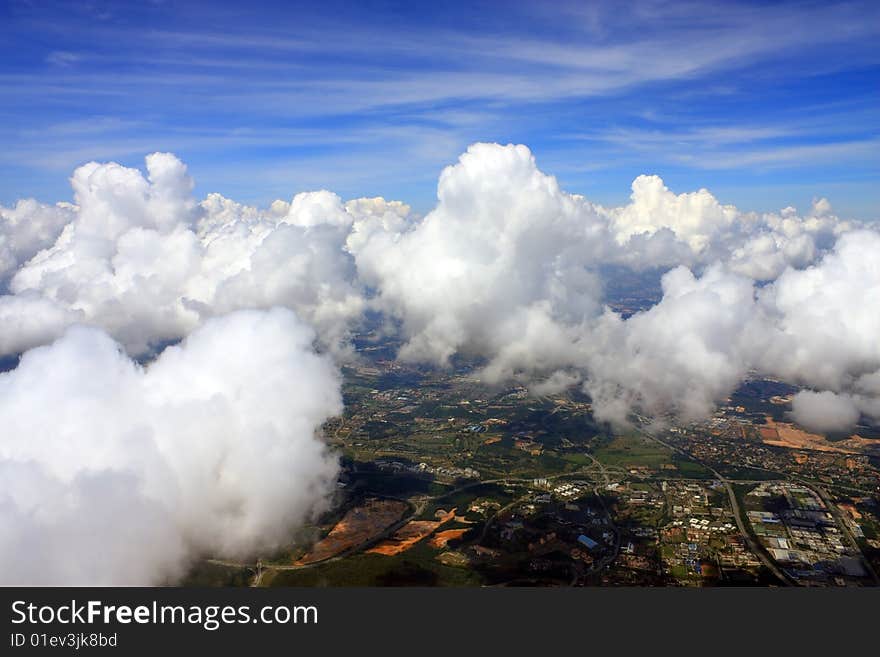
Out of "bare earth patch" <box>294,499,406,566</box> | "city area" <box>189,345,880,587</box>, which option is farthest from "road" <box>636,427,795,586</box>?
"bare earth patch" <box>294,499,406,566</box>

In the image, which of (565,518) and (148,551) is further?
(565,518)

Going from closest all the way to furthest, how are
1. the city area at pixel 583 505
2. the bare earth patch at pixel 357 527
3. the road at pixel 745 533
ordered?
the road at pixel 745 533 < the city area at pixel 583 505 < the bare earth patch at pixel 357 527

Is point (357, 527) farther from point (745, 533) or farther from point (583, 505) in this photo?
point (745, 533)

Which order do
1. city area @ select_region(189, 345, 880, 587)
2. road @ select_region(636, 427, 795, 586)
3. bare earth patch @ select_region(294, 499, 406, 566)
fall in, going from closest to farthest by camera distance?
1. road @ select_region(636, 427, 795, 586)
2. city area @ select_region(189, 345, 880, 587)
3. bare earth patch @ select_region(294, 499, 406, 566)

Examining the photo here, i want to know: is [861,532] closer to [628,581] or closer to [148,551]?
[628,581]

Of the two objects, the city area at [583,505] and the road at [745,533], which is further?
the city area at [583,505]

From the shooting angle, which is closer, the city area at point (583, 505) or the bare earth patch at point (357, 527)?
the city area at point (583, 505)

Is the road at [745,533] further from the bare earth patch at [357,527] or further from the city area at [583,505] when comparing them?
the bare earth patch at [357,527]

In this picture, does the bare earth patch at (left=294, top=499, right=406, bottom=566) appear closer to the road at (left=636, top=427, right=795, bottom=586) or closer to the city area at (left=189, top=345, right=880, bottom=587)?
the city area at (left=189, top=345, right=880, bottom=587)

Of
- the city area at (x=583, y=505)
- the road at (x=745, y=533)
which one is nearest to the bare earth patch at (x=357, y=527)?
the city area at (x=583, y=505)

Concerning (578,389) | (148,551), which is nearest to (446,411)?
(578,389)

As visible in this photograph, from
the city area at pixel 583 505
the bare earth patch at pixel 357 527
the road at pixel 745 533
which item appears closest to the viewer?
the road at pixel 745 533
